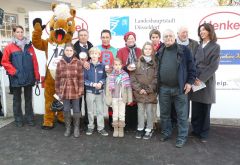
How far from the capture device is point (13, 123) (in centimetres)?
543

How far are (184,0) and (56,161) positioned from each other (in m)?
16.9

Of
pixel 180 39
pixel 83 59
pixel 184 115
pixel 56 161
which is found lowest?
pixel 56 161

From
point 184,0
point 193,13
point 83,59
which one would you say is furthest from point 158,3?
point 83,59

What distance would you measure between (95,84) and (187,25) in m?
2.23

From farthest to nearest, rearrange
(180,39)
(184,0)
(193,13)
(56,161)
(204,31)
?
(184,0) < (193,13) < (180,39) < (204,31) < (56,161)

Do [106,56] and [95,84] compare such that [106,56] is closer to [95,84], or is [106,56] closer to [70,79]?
[95,84]

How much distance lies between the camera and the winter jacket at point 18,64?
4840mm

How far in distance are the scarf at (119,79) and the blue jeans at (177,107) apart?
0.59 meters

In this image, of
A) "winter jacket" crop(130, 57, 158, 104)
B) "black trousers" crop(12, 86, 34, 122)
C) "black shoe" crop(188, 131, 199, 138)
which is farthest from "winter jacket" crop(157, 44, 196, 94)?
"black trousers" crop(12, 86, 34, 122)

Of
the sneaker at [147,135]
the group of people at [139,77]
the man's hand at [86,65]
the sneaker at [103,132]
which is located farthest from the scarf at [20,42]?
the sneaker at [147,135]

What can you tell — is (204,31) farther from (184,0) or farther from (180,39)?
(184,0)

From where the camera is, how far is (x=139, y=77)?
4461 millimetres

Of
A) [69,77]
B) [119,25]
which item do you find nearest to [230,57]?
[119,25]

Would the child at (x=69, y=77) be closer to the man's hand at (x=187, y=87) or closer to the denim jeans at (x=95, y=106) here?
the denim jeans at (x=95, y=106)
